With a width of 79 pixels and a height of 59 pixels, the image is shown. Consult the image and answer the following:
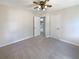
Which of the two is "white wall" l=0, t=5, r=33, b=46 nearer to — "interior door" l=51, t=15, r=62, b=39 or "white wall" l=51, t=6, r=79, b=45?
"interior door" l=51, t=15, r=62, b=39

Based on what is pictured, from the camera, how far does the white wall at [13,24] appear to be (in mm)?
4286

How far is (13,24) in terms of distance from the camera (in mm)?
4906

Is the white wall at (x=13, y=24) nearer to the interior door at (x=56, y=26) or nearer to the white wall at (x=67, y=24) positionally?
the interior door at (x=56, y=26)

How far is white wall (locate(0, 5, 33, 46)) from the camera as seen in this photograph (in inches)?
169

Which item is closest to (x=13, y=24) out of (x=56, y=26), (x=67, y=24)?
(x=56, y=26)

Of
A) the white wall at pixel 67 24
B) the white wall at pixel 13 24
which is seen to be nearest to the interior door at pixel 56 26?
the white wall at pixel 67 24

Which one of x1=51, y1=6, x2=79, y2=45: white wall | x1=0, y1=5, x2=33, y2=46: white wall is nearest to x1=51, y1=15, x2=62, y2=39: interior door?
x1=51, y1=6, x2=79, y2=45: white wall

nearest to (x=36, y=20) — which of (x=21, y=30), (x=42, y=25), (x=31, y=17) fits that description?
(x=31, y=17)

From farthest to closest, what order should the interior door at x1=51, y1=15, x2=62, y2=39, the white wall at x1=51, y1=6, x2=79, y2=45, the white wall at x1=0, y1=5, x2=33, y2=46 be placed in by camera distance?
1. the interior door at x1=51, y1=15, x2=62, y2=39
2. the white wall at x1=51, y1=6, x2=79, y2=45
3. the white wall at x1=0, y1=5, x2=33, y2=46

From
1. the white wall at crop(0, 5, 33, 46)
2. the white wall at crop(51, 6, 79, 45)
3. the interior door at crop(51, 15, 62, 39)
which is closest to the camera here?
the white wall at crop(0, 5, 33, 46)

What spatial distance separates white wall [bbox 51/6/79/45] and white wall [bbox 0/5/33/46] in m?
2.18

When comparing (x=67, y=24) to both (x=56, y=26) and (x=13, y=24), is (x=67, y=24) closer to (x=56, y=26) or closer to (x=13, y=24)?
(x=56, y=26)

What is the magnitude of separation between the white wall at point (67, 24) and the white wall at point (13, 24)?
218cm

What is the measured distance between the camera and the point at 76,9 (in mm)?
4477
